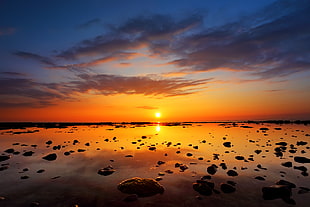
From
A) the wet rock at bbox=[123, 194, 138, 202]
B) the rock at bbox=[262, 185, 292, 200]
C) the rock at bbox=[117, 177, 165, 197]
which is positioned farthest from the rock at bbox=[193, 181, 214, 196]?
the wet rock at bbox=[123, 194, 138, 202]

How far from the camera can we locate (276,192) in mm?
8328

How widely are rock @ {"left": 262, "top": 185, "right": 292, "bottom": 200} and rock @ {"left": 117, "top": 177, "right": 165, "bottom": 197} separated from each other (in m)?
5.03

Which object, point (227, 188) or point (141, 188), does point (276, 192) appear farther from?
point (141, 188)

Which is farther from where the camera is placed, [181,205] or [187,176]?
[187,176]

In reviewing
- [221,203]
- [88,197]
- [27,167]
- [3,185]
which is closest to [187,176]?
[221,203]

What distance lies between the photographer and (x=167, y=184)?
389 inches

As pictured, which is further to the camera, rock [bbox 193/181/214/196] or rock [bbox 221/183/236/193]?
rock [bbox 221/183/236/193]

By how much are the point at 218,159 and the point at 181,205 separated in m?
9.25

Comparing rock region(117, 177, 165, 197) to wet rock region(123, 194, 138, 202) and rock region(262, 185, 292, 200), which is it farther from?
rock region(262, 185, 292, 200)

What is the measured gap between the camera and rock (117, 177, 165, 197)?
8.70m

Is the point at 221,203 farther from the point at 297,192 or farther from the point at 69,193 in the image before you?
the point at 69,193

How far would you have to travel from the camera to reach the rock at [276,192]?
8.23 metres

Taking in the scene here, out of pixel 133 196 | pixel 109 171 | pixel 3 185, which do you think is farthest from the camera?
pixel 109 171

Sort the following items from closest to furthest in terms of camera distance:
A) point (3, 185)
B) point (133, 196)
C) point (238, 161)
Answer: point (133, 196)
point (3, 185)
point (238, 161)
